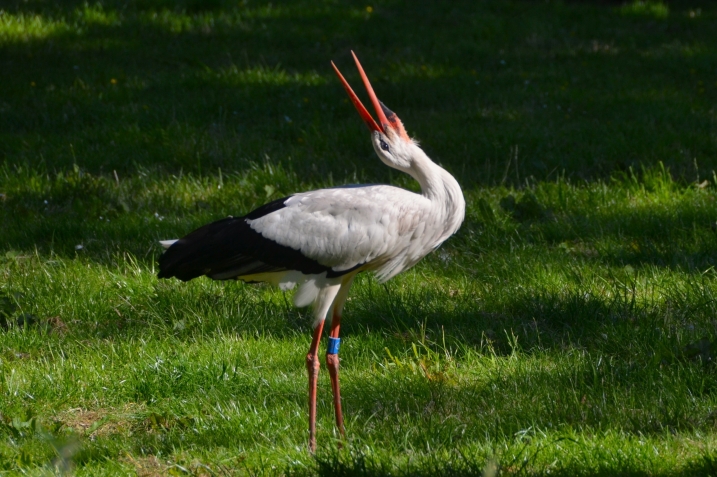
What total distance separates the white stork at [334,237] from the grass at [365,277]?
0.47m

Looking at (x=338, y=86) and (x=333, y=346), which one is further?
(x=338, y=86)

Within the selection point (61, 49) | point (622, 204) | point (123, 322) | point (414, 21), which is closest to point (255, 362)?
point (123, 322)

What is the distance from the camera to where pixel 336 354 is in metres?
3.95

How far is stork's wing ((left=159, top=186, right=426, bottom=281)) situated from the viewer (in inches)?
146

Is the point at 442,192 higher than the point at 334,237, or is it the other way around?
the point at 442,192

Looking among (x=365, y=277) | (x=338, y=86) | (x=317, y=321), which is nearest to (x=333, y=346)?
(x=317, y=321)

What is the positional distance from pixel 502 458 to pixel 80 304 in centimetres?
254

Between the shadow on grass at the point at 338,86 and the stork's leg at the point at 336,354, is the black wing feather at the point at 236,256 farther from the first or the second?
Result: the shadow on grass at the point at 338,86

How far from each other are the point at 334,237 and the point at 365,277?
1508 millimetres

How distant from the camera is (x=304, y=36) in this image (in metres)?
9.56

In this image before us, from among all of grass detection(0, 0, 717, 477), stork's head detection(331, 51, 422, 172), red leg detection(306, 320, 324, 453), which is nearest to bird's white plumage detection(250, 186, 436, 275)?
stork's head detection(331, 51, 422, 172)

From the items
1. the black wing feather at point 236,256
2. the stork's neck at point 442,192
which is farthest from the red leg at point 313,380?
the stork's neck at point 442,192

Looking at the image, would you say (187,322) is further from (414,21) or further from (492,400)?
(414,21)

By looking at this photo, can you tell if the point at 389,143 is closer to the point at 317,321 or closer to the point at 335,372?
the point at 317,321
